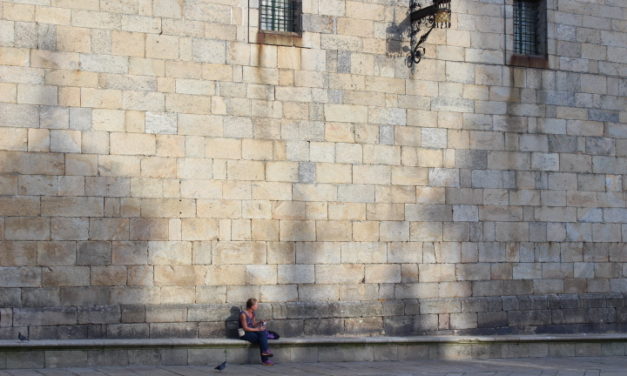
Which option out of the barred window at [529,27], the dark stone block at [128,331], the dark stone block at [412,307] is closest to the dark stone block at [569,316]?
the dark stone block at [412,307]

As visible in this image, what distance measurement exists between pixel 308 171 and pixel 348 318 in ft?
8.05

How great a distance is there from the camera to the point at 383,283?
618 inches

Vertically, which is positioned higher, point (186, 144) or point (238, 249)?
point (186, 144)

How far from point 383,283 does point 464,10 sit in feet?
16.4

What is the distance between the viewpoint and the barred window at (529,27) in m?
17.3

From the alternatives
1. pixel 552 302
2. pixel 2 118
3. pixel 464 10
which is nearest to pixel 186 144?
pixel 2 118

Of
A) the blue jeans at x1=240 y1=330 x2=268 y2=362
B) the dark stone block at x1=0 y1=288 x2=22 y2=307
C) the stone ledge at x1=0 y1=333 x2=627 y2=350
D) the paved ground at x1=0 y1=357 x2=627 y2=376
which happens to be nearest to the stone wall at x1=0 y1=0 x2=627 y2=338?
the dark stone block at x1=0 y1=288 x2=22 y2=307

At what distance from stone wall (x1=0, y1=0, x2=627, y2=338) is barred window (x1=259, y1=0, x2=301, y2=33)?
237mm

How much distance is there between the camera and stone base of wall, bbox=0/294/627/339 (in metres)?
13.5

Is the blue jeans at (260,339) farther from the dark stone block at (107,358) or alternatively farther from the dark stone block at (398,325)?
the dark stone block at (398,325)

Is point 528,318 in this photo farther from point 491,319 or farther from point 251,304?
point 251,304

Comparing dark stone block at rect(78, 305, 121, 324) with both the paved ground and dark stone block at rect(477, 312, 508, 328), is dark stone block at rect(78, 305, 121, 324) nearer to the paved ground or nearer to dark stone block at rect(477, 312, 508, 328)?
the paved ground

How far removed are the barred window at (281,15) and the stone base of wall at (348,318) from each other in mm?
4488

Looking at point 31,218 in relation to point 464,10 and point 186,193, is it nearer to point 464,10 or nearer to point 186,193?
point 186,193
